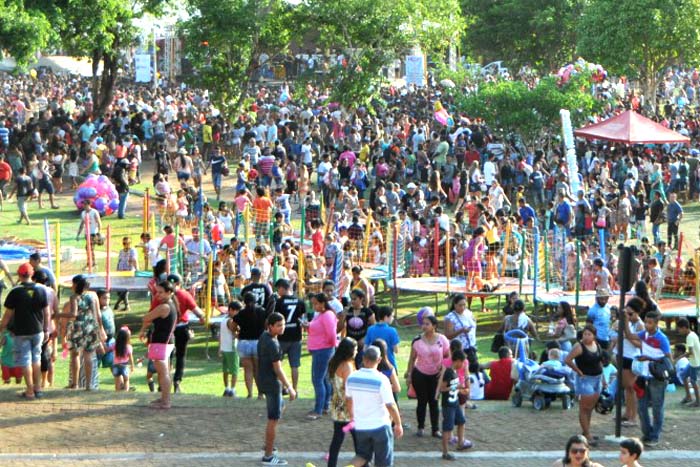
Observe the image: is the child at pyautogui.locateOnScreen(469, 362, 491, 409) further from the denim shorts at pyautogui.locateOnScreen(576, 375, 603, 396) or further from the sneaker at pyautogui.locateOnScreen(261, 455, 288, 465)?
the sneaker at pyautogui.locateOnScreen(261, 455, 288, 465)

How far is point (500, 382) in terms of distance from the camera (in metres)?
15.9

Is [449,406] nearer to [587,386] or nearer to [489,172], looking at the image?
[587,386]

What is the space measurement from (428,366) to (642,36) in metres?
35.3

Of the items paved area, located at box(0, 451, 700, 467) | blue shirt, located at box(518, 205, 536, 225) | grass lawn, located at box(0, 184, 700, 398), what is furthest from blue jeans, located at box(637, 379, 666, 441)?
blue shirt, located at box(518, 205, 536, 225)

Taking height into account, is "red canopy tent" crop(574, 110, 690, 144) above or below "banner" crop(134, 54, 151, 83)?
below

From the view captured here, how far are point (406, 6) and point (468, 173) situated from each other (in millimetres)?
8037

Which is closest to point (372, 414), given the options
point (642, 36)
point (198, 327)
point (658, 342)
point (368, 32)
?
point (658, 342)

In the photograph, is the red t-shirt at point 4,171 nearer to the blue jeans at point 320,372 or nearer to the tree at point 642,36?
the blue jeans at point 320,372

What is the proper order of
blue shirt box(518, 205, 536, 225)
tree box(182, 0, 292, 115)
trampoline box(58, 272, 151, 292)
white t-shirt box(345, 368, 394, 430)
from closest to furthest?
white t-shirt box(345, 368, 394, 430), trampoline box(58, 272, 151, 292), blue shirt box(518, 205, 536, 225), tree box(182, 0, 292, 115)

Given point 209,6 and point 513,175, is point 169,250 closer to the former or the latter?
point 513,175

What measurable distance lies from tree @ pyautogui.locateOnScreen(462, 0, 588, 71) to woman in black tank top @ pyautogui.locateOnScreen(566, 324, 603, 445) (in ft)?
146

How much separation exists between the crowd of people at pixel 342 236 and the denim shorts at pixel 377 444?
0.01 meters

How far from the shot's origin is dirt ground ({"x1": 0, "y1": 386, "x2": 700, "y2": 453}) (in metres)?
13.3

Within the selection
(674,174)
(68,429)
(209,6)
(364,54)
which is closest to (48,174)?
(209,6)
